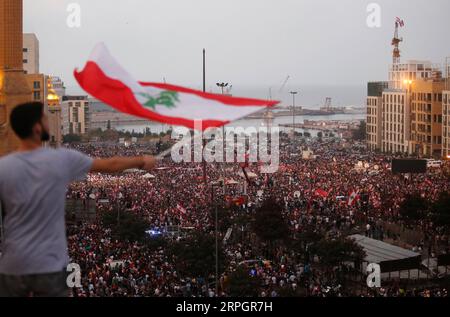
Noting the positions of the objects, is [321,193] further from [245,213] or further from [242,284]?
[242,284]

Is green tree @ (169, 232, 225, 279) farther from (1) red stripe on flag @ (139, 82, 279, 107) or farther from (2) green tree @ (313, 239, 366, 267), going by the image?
(1) red stripe on flag @ (139, 82, 279, 107)

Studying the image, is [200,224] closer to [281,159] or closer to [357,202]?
[357,202]

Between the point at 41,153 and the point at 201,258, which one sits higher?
the point at 41,153

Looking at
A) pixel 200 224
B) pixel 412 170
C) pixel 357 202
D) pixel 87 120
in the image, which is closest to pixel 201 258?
pixel 200 224

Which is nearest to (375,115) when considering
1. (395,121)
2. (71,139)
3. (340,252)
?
(395,121)

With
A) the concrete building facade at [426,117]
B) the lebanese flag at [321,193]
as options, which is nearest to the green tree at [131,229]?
the lebanese flag at [321,193]

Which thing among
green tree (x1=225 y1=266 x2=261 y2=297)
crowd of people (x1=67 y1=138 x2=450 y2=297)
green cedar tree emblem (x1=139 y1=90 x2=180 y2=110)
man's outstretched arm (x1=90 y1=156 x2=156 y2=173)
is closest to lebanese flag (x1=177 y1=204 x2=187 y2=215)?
crowd of people (x1=67 y1=138 x2=450 y2=297)
